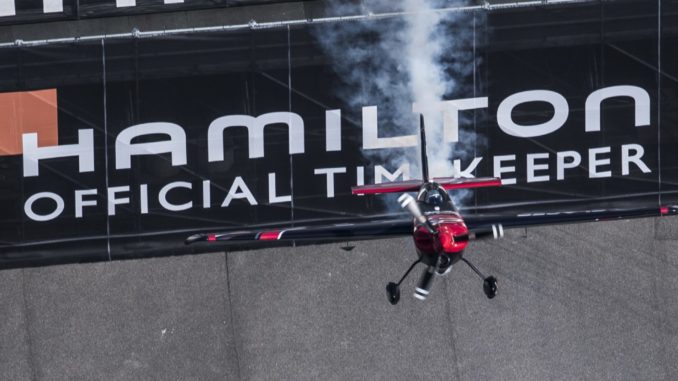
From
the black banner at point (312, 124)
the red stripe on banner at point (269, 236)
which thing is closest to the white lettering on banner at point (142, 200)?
the black banner at point (312, 124)

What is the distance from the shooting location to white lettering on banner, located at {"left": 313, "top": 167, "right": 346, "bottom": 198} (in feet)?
91.4

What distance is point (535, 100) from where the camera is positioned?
91.3 feet

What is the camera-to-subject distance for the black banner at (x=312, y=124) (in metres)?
27.7

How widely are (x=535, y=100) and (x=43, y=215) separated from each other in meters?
9.56

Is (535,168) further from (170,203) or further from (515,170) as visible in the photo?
(170,203)

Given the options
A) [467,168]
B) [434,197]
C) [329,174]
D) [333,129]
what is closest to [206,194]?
[329,174]

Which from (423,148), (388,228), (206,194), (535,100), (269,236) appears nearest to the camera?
(388,228)

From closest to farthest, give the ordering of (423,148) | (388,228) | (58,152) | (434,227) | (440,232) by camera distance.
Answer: (440,232)
(434,227)
(388,228)
(423,148)
(58,152)

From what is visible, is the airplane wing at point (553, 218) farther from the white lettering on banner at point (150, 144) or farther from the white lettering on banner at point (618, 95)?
the white lettering on banner at point (150, 144)

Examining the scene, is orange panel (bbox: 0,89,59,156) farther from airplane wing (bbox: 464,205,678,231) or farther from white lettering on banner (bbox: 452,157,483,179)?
airplane wing (bbox: 464,205,678,231)

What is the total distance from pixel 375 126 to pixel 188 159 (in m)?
3.59

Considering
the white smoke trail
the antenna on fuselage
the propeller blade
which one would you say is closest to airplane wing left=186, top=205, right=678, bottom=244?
the propeller blade

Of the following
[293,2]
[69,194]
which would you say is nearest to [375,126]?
[293,2]

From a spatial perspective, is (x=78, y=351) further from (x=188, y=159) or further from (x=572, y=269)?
(x=572, y=269)
